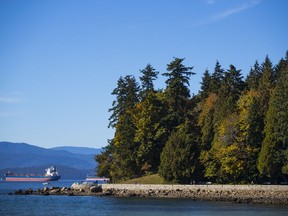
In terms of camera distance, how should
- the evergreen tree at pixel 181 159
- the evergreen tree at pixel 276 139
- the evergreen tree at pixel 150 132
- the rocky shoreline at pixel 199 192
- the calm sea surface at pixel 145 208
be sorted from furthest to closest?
the evergreen tree at pixel 150 132 < the evergreen tree at pixel 181 159 < the evergreen tree at pixel 276 139 < the rocky shoreline at pixel 199 192 < the calm sea surface at pixel 145 208

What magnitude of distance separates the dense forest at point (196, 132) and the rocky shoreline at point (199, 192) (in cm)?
295

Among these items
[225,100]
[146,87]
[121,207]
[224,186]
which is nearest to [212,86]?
[146,87]

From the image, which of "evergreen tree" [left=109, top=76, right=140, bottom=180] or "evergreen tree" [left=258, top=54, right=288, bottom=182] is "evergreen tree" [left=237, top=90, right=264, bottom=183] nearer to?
"evergreen tree" [left=258, top=54, right=288, bottom=182]

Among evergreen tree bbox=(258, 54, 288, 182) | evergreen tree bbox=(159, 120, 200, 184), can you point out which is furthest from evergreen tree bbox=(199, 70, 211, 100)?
evergreen tree bbox=(258, 54, 288, 182)

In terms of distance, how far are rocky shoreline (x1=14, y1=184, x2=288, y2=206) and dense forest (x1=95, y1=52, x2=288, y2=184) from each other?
2950mm

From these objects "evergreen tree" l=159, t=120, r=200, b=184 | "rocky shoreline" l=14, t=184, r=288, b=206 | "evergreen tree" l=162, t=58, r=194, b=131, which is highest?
"evergreen tree" l=162, t=58, r=194, b=131

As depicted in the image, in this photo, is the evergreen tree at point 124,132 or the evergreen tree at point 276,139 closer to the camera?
the evergreen tree at point 276,139

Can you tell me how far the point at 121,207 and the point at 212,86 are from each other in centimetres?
6396

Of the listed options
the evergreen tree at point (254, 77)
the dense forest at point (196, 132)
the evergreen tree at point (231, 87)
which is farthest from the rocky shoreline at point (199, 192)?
the evergreen tree at point (254, 77)

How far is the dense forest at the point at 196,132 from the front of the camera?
7962 cm

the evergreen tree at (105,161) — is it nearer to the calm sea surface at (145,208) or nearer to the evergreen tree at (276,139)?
the calm sea surface at (145,208)

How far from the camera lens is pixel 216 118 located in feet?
299

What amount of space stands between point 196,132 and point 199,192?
43.5 ft

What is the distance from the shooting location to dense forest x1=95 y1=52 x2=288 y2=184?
79.6m
